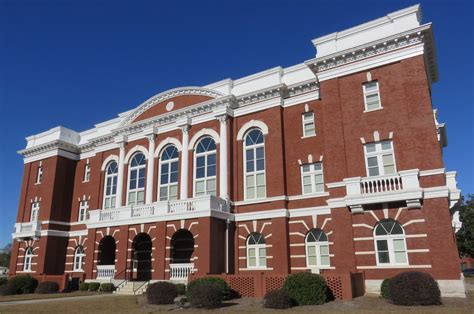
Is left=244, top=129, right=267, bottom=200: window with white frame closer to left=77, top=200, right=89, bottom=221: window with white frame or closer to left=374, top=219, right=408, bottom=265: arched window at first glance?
left=374, top=219, right=408, bottom=265: arched window

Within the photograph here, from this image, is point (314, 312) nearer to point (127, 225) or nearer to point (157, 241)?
point (157, 241)

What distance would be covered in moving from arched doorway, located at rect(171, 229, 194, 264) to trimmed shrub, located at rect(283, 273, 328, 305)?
1250 centimetres

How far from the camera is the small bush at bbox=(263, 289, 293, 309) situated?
17000 millimetres

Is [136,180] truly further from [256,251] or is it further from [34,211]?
[34,211]

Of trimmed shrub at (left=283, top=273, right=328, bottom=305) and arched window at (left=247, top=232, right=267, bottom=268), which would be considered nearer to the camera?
trimmed shrub at (left=283, top=273, right=328, bottom=305)

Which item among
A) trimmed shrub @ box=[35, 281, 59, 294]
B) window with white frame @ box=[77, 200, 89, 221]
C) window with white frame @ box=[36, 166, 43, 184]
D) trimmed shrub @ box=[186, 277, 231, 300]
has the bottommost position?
trimmed shrub @ box=[35, 281, 59, 294]

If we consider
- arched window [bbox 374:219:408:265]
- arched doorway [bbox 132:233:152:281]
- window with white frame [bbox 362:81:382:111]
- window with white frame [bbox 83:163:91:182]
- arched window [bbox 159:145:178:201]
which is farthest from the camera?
window with white frame [bbox 83:163:91:182]

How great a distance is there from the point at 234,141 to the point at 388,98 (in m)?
11.9

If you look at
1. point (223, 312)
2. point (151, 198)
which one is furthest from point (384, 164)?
point (151, 198)

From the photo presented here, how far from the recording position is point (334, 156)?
23625 mm

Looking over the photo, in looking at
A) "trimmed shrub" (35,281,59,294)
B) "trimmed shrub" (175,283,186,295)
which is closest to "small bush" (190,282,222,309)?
"trimmed shrub" (175,283,186,295)

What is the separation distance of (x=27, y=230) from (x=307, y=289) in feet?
103

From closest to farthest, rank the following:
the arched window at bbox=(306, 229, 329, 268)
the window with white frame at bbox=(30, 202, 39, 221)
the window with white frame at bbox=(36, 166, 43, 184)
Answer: the arched window at bbox=(306, 229, 329, 268), the window with white frame at bbox=(30, 202, 39, 221), the window with white frame at bbox=(36, 166, 43, 184)

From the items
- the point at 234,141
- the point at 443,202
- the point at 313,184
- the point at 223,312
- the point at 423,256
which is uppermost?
the point at 234,141
